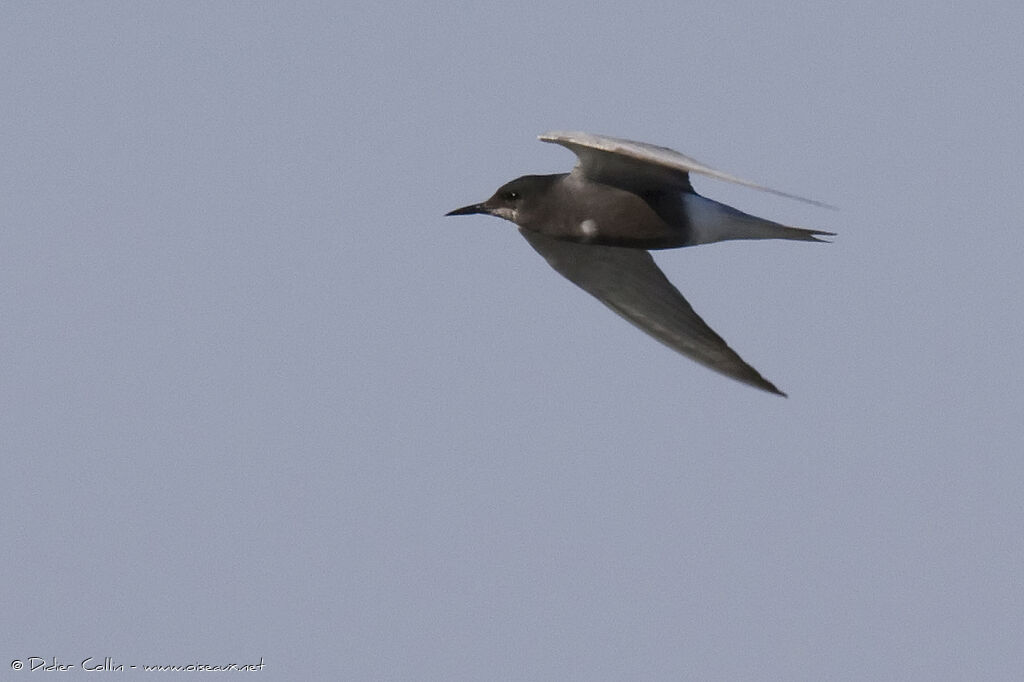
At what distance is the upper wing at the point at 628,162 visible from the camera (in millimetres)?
12305

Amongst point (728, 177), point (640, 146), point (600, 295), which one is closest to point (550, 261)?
point (600, 295)

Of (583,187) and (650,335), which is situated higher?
(583,187)

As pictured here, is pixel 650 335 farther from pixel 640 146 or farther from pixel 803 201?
pixel 803 201

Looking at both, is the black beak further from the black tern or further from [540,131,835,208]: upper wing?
[540,131,835,208]: upper wing

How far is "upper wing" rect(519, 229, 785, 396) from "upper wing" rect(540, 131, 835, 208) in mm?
970

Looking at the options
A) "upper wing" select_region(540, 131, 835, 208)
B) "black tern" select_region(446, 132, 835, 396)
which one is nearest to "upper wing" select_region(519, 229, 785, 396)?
"black tern" select_region(446, 132, 835, 396)

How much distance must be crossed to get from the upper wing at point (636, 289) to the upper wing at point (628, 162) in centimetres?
97

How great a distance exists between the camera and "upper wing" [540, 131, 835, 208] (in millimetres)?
12305

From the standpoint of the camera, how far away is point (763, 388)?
13680 millimetres

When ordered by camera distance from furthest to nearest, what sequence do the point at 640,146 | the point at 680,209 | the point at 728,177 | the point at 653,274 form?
the point at 653,274
the point at 680,209
the point at 640,146
the point at 728,177

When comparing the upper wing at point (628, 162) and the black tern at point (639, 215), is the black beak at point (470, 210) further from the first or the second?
the upper wing at point (628, 162)

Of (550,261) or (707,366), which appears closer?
(707,366)

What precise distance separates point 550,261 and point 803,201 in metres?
4.74

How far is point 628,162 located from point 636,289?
6.28 ft
